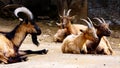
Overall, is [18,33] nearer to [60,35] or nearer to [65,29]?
[60,35]

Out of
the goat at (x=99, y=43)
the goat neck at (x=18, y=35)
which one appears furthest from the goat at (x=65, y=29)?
the goat neck at (x=18, y=35)

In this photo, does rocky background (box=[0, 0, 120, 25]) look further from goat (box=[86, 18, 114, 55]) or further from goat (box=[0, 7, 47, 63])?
goat (box=[0, 7, 47, 63])

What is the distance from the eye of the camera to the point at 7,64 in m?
9.45

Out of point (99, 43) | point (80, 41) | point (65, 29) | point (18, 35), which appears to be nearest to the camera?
point (18, 35)

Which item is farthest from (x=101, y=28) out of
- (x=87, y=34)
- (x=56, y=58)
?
(x=56, y=58)

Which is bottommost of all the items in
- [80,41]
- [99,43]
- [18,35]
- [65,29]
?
[65,29]

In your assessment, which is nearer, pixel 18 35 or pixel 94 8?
pixel 18 35

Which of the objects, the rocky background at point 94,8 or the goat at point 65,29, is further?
the rocky background at point 94,8

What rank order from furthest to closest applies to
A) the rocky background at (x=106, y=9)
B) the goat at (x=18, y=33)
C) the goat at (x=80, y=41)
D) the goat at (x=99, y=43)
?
the rocky background at (x=106, y=9) → the goat at (x=99, y=43) → the goat at (x=80, y=41) → the goat at (x=18, y=33)

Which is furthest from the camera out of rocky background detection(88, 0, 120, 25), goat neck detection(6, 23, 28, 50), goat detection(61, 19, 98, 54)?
rocky background detection(88, 0, 120, 25)

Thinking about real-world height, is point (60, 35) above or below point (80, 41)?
below

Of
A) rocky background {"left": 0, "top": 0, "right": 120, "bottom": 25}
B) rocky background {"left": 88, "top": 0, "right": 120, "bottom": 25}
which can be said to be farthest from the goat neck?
rocky background {"left": 88, "top": 0, "right": 120, "bottom": 25}

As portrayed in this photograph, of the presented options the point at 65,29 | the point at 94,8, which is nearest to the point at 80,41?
the point at 65,29

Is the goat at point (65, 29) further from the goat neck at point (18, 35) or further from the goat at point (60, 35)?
the goat neck at point (18, 35)
